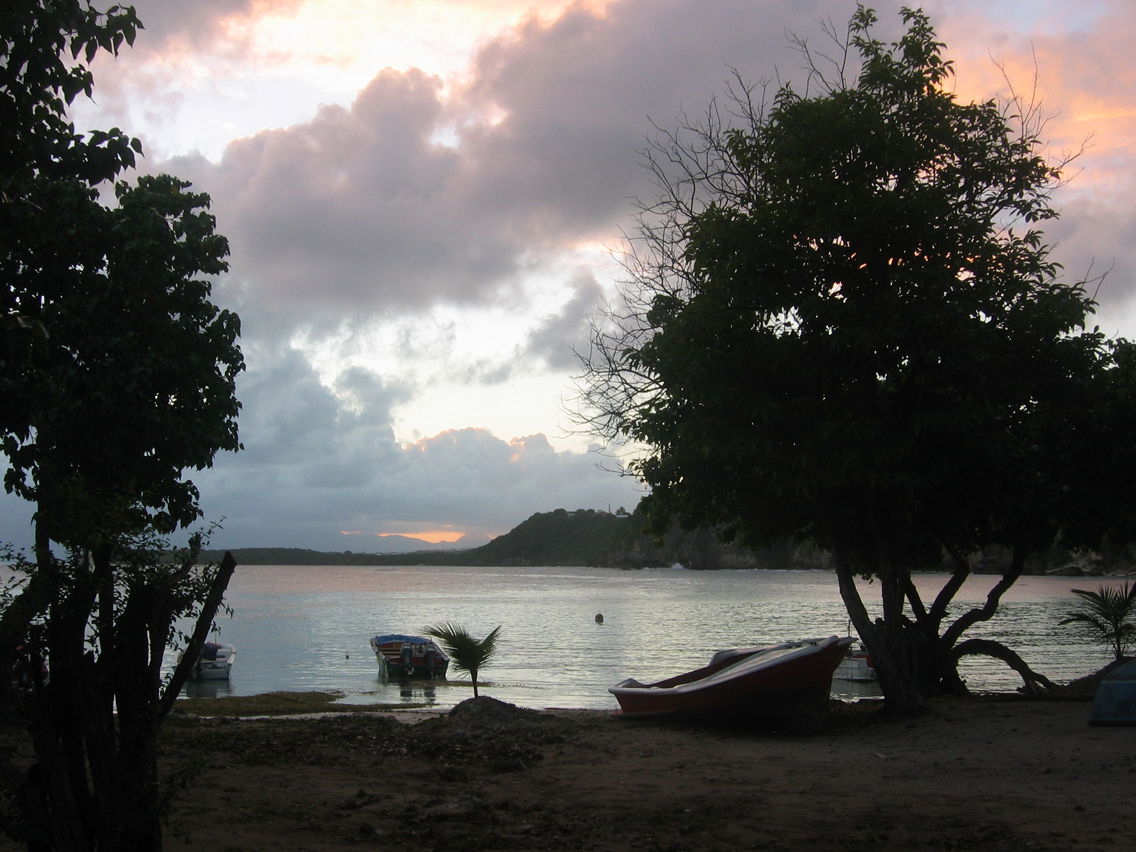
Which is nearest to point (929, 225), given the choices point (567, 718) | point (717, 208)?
point (717, 208)

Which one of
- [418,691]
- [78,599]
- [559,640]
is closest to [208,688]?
[418,691]

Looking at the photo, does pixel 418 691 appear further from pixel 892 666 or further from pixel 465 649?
pixel 892 666

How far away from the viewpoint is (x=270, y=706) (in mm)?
21859

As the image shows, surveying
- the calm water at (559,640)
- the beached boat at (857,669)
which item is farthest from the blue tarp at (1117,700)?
the beached boat at (857,669)

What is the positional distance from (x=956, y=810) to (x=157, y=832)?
20.6ft

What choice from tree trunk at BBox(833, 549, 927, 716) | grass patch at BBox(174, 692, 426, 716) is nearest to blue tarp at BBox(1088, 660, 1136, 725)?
tree trunk at BBox(833, 549, 927, 716)

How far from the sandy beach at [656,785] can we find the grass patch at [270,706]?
5.49 metres

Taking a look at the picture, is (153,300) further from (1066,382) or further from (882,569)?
(1066,382)

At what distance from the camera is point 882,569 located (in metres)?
15.3

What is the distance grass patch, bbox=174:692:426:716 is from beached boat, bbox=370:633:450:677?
8843mm

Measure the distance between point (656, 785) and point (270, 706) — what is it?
574 inches

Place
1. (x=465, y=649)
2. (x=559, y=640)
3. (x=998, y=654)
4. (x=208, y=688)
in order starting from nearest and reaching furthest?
(x=465, y=649) → (x=998, y=654) → (x=208, y=688) → (x=559, y=640)

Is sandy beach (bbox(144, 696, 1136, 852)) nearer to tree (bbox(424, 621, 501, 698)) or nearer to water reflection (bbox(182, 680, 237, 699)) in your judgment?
tree (bbox(424, 621, 501, 698))

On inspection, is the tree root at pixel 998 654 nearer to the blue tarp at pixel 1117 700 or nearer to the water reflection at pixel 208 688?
the blue tarp at pixel 1117 700
